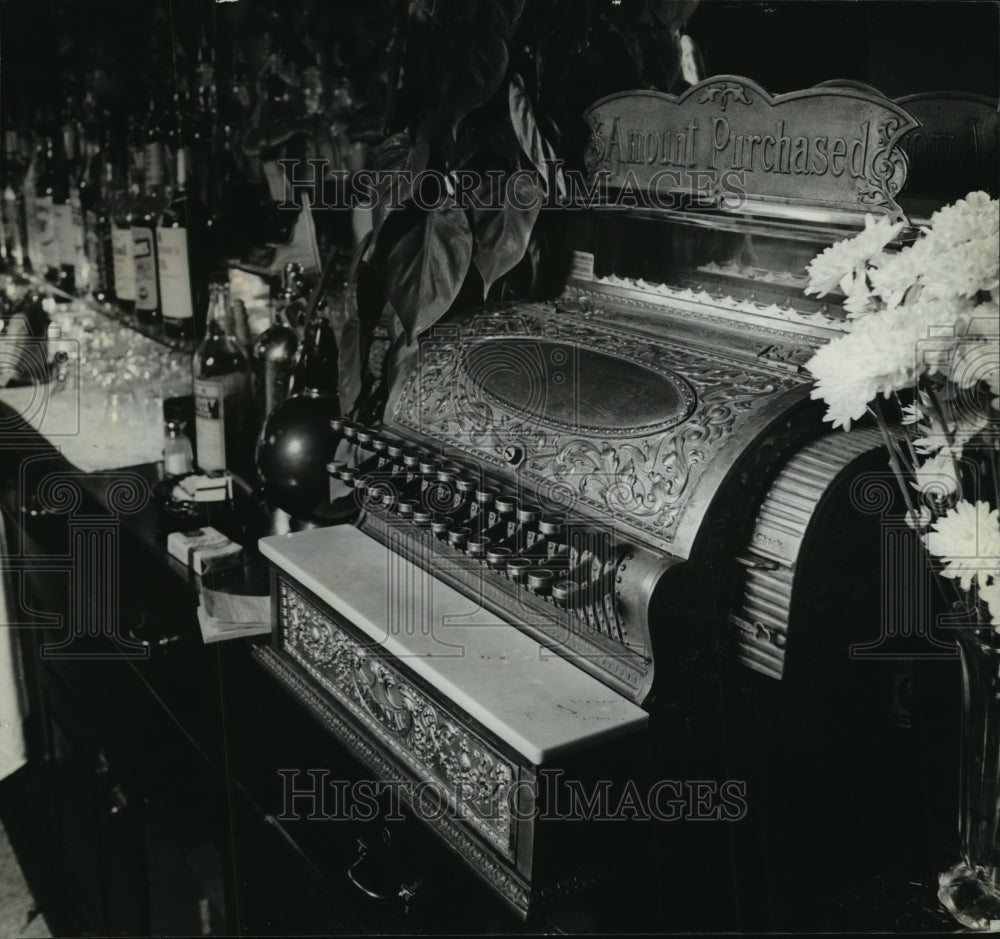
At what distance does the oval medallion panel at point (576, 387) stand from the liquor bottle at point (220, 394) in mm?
974

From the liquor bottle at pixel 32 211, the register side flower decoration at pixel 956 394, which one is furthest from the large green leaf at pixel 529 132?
the liquor bottle at pixel 32 211

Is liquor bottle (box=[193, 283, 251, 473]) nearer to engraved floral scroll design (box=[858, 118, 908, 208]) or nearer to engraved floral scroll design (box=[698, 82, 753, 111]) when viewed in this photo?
engraved floral scroll design (box=[698, 82, 753, 111])

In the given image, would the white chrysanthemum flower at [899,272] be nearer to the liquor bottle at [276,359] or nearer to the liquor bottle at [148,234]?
the liquor bottle at [276,359]

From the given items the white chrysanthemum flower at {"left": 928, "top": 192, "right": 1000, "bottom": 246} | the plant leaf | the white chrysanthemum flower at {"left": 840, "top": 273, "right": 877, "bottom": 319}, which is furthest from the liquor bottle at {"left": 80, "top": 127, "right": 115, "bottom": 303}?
the white chrysanthemum flower at {"left": 928, "top": 192, "right": 1000, "bottom": 246}

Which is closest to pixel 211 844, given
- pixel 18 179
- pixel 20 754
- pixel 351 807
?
pixel 351 807

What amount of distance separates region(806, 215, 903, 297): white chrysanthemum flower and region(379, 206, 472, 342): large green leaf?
76 cm

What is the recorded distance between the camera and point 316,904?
4.14ft

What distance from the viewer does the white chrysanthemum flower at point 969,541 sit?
3.18 feet

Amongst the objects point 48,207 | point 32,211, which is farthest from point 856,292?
point 32,211

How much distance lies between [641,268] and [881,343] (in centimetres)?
73

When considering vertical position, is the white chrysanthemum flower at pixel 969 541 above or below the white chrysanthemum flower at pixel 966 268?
below

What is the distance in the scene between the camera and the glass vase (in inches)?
42.3

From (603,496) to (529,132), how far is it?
703mm

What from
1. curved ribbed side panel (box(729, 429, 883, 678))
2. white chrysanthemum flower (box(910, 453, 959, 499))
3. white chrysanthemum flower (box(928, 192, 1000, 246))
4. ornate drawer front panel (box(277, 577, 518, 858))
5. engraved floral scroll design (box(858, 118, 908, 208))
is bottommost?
ornate drawer front panel (box(277, 577, 518, 858))
